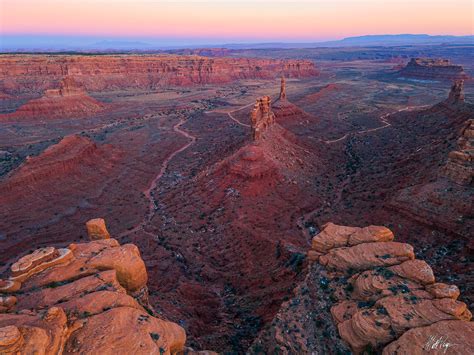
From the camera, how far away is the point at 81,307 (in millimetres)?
18391

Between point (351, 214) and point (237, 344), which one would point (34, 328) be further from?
point (351, 214)

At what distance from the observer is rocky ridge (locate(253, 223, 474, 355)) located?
16766mm

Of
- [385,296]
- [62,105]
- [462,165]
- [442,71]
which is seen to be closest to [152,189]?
[462,165]

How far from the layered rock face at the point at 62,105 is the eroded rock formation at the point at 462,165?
124252mm

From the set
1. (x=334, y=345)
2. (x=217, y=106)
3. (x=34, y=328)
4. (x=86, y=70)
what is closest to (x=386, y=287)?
(x=334, y=345)

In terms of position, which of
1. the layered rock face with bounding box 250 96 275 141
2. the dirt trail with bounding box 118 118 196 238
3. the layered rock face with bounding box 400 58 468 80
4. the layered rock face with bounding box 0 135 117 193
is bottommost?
the dirt trail with bounding box 118 118 196 238

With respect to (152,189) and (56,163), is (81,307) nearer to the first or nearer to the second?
(152,189)

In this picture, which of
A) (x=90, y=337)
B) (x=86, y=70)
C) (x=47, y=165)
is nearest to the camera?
(x=90, y=337)

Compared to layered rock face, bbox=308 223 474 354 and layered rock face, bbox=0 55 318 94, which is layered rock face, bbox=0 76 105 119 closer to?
layered rock face, bbox=0 55 318 94

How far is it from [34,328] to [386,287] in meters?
→ 19.2

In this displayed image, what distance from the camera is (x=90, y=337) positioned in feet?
54.6
